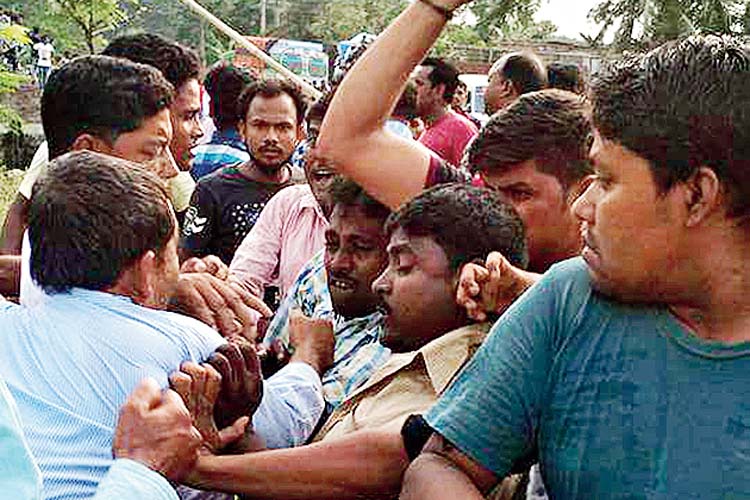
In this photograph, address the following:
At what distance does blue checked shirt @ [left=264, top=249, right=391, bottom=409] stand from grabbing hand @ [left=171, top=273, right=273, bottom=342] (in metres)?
0.15

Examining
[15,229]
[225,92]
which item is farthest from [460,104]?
[15,229]

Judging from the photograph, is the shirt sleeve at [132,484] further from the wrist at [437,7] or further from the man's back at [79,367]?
the wrist at [437,7]

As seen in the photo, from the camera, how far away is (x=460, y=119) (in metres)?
7.95

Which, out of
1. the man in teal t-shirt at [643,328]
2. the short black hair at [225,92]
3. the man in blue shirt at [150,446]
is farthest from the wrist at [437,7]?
the short black hair at [225,92]

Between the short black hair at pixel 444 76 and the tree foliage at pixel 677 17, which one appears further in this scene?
the tree foliage at pixel 677 17

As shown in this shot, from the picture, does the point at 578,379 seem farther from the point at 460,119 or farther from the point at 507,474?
the point at 460,119

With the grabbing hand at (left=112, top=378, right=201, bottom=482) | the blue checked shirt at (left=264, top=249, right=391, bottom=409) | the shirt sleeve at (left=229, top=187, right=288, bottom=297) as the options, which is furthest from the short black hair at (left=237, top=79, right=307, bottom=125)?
the grabbing hand at (left=112, top=378, right=201, bottom=482)

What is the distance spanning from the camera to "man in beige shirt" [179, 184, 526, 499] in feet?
6.84

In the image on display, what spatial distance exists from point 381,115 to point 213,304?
0.66m

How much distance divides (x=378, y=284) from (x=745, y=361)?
94cm

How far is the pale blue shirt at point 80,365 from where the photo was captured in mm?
2102

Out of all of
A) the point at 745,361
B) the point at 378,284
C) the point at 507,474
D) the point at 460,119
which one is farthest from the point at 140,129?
the point at 460,119

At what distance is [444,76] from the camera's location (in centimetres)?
843

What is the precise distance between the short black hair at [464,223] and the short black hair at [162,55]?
2.24 meters
